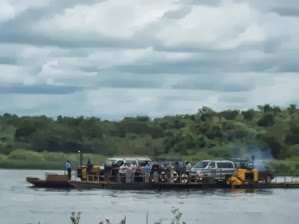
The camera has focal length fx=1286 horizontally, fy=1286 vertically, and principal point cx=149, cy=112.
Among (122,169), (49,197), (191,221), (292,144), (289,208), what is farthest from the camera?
(292,144)

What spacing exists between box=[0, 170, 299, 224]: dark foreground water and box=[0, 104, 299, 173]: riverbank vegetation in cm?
3749

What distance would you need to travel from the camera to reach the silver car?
81.5m

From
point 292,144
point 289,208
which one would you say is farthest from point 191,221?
point 292,144

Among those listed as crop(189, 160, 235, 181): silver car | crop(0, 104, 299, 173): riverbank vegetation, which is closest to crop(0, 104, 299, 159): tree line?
crop(0, 104, 299, 173): riverbank vegetation

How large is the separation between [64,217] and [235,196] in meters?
18.1

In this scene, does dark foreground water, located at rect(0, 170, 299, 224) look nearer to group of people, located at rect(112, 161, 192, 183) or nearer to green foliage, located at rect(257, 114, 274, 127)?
group of people, located at rect(112, 161, 192, 183)

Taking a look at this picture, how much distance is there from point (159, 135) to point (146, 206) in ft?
264

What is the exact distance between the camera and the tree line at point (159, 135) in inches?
5084

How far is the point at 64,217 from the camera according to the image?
200 feet

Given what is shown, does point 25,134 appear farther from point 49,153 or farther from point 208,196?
point 208,196

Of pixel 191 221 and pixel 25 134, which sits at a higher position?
pixel 25 134

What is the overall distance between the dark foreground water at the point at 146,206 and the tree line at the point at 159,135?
43.8m

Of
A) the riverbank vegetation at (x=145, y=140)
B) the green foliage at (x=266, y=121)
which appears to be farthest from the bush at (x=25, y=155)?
the green foliage at (x=266, y=121)

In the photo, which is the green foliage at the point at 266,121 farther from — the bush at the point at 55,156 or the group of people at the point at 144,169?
the group of people at the point at 144,169
